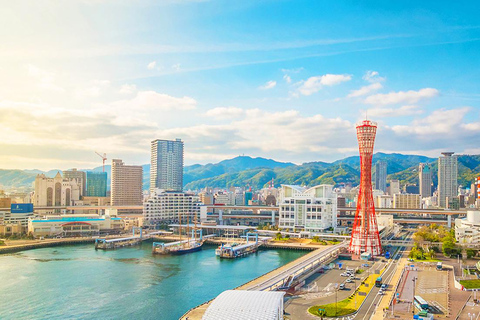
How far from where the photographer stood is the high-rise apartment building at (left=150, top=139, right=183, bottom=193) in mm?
91375

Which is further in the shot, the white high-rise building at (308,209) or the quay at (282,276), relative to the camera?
the white high-rise building at (308,209)

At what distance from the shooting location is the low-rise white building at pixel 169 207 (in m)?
39.3

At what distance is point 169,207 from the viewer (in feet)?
135

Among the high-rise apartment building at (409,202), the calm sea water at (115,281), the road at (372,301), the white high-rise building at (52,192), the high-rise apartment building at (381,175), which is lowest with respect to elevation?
the calm sea water at (115,281)

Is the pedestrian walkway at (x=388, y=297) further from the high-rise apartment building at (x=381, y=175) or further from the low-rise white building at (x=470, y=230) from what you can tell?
the high-rise apartment building at (x=381, y=175)

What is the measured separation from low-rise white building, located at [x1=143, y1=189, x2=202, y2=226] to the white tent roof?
29278 millimetres

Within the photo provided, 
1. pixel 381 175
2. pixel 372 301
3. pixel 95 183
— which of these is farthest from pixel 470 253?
pixel 381 175

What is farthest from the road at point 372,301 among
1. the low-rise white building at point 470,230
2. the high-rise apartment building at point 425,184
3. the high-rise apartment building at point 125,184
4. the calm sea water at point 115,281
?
the high-rise apartment building at point 425,184

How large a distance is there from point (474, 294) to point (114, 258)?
729 inches

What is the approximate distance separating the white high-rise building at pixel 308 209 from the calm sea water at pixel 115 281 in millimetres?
7599

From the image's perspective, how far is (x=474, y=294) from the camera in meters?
14.1

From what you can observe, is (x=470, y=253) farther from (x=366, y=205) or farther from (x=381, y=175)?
(x=381, y=175)

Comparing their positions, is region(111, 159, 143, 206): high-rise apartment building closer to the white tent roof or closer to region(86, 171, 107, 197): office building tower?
region(86, 171, 107, 197): office building tower

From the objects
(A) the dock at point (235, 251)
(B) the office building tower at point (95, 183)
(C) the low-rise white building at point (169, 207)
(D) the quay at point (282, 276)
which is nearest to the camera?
(D) the quay at point (282, 276)
